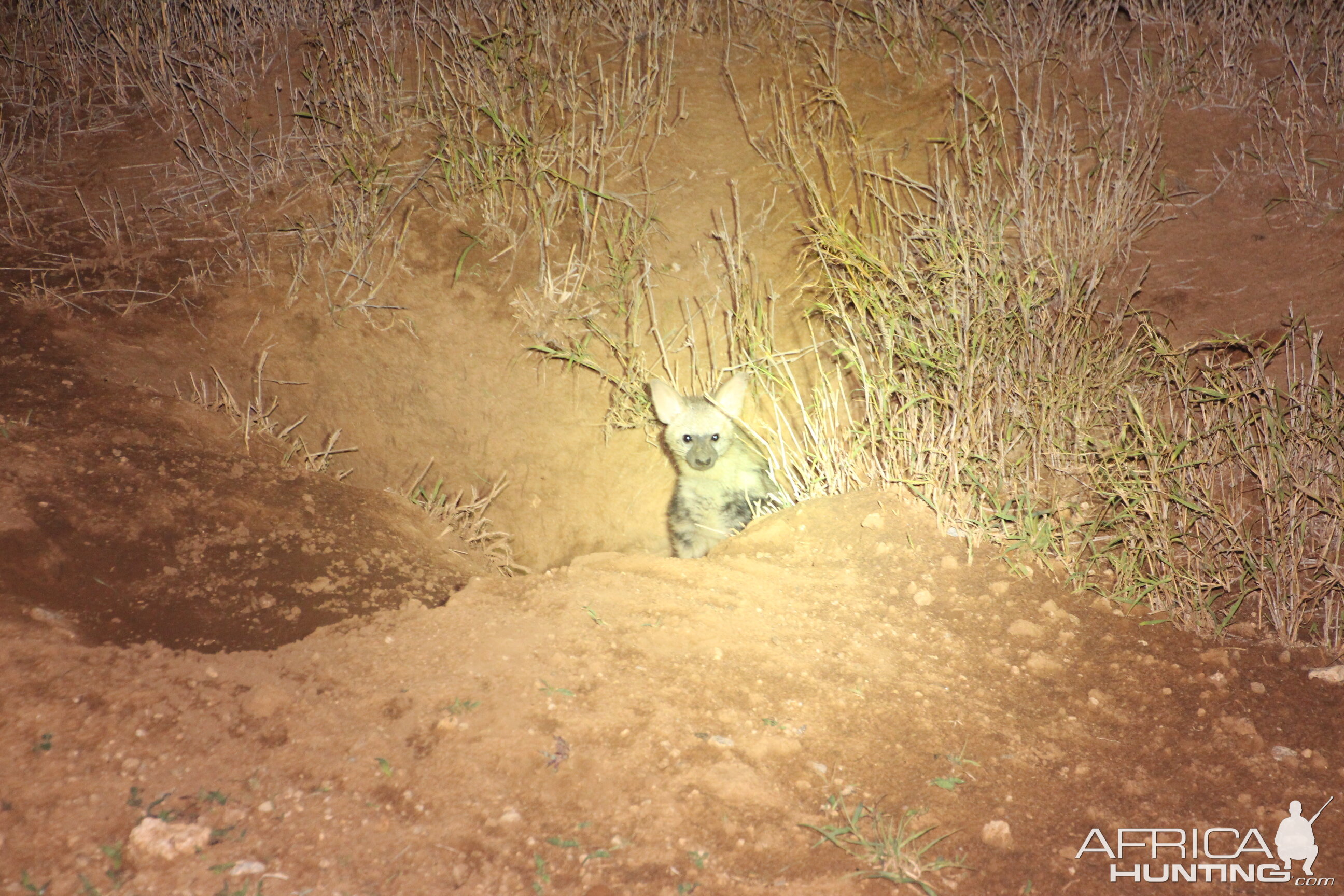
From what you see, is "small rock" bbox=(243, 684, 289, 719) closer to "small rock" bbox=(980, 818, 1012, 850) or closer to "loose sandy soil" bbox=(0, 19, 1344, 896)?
"loose sandy soil" bbox=(0, 19, 1344, 896)

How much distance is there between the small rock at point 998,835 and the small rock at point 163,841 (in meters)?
1.52

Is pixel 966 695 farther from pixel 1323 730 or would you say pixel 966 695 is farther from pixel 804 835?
pixel 1323 730

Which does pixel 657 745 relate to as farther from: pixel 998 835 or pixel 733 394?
pixel 733 394

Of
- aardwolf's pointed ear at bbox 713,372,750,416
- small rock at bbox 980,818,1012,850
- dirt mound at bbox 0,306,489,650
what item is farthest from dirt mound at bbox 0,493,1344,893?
aardwolf's pointed ear at bbox 713,372,750,416

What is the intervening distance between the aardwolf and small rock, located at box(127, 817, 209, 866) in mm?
2664

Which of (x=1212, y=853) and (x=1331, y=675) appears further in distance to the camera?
(x=1331, y=675)

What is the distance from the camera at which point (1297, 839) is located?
1.69 metres

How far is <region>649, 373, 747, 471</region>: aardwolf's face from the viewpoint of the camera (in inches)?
159

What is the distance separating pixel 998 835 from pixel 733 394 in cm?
256

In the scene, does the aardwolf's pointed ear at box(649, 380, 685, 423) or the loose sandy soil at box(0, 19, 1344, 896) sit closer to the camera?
the loose sandy soil at box(0, 19, 1344, 896)

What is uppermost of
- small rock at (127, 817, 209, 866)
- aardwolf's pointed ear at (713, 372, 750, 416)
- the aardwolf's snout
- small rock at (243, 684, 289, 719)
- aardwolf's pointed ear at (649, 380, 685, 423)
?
aardwolf's pointed ear at (713, 372, 750, 416)

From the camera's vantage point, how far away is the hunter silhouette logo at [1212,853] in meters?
1.64

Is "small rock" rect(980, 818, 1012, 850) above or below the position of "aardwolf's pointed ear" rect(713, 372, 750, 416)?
below

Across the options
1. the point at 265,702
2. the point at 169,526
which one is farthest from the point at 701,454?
the point at 265,702
